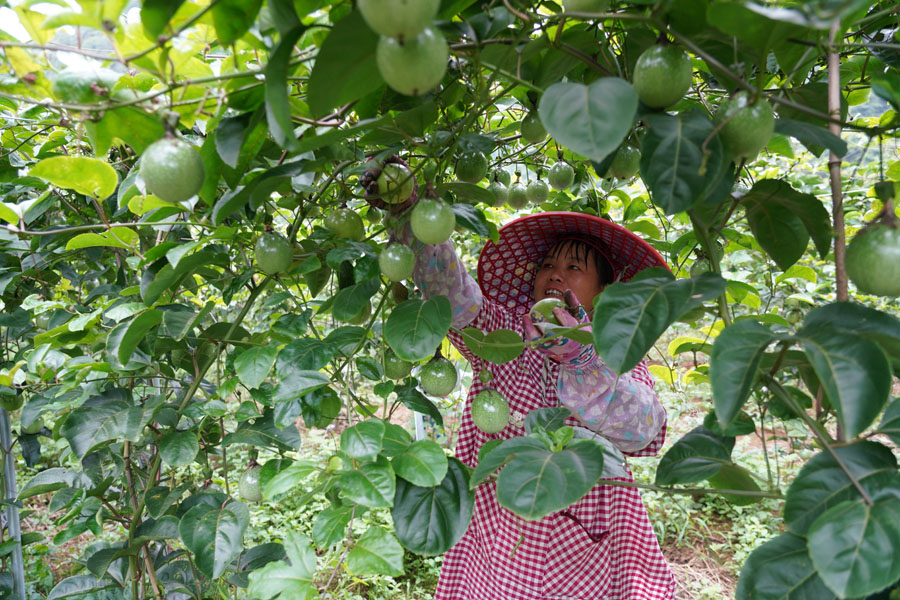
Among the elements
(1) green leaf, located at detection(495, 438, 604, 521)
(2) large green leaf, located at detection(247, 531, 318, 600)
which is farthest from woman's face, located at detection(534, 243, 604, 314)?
(2) large green leaf, located at detection(247, 531, 318, 600)

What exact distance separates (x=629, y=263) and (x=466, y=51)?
3.29 ft

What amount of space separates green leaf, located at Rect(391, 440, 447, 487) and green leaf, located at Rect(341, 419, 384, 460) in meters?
0.06

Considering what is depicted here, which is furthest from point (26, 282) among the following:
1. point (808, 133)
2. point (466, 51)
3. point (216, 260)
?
point (808, 133)

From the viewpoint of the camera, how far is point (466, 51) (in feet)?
2.48

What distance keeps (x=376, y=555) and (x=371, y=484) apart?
0.34ft

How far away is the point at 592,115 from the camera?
572mm

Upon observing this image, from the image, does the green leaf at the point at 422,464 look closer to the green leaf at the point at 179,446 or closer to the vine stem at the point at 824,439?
the vine stem at the point at 824,439

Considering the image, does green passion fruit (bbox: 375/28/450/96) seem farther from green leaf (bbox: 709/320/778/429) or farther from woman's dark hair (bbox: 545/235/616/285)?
woman's dark hair (bbox: 545/235/616/285)

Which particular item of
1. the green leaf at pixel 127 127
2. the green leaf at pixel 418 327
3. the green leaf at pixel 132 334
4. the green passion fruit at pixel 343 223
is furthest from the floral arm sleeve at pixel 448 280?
the green leaf at pixel 127 127

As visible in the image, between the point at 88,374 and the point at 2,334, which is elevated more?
the point at 88,374

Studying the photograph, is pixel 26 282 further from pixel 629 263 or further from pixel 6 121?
pixel 629 263

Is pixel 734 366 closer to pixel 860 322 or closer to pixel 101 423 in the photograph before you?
pixel 860 322

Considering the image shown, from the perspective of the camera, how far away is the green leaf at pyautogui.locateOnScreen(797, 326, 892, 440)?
1.72 ft

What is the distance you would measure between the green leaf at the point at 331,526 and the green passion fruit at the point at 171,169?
44 centimetres
